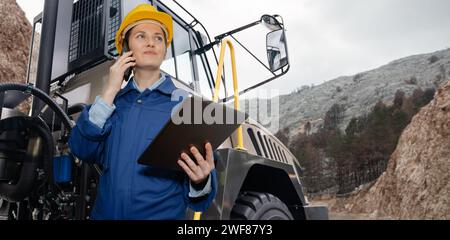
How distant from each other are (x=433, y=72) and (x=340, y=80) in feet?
88.1

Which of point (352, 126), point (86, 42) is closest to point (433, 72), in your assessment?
point (352, 126)

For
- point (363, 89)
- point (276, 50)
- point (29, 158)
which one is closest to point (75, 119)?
point (29, 158)

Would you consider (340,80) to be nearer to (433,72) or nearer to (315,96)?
(315,96)

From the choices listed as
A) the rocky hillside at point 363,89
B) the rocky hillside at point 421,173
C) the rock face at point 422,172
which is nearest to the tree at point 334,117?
the rocky hillside at point 363,89

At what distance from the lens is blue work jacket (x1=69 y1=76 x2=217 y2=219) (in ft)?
6.33

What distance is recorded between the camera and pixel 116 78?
2016mm

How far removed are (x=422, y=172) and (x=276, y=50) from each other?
21589 mm

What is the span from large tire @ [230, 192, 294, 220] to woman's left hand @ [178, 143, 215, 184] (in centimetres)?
152

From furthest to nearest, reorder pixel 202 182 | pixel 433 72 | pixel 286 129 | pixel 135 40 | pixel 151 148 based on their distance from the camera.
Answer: pixel 286 129 < pixel 433 72 < pixel 135 40 < pixel 202 182 < pixel 151 148

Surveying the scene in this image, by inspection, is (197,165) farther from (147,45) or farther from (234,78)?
(234,78)

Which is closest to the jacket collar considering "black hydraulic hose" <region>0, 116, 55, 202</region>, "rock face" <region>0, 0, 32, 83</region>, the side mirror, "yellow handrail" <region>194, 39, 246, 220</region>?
"black hydraulic hose" <region>0, 116, 55, 202</region>

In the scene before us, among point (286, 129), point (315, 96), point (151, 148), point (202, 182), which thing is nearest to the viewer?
point (151, 148)

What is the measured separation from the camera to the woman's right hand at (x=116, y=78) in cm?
199
